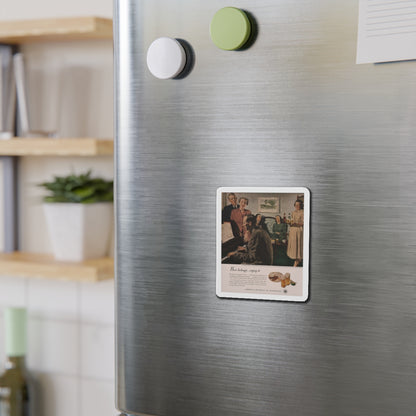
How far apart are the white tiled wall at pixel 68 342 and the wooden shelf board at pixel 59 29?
1.87 feet

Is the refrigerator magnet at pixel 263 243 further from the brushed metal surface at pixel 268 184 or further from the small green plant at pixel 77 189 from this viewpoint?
the small green plant at pixel 77 189

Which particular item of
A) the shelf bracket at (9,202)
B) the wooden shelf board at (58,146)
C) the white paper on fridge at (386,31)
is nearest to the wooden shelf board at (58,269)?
the shelf bracket at (9,202)

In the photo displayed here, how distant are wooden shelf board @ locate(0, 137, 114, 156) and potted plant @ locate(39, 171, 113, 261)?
73mm

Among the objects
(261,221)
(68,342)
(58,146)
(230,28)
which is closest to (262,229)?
(261,221)

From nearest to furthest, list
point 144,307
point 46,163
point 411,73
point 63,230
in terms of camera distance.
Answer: point 411,73, point 144,307, point 63,230, point 46,163

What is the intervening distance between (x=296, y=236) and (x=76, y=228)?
0.80m

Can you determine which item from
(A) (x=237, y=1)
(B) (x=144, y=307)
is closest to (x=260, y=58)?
(A) (x=237, y=1)

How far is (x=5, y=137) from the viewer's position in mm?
1414

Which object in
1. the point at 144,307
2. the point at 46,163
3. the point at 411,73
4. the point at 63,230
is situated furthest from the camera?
the point at 46,163

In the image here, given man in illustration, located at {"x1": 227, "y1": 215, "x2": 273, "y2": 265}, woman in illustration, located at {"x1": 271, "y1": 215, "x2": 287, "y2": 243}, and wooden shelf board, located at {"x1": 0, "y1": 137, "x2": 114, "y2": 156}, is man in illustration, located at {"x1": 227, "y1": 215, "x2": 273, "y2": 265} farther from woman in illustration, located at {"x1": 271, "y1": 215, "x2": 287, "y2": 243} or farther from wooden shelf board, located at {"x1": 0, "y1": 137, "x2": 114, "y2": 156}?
wooden shelf board, located at {"x1": 0, "y1": 137, "x2": 114, "y2": 156}

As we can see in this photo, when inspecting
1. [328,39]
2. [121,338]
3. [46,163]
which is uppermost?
[328,39]

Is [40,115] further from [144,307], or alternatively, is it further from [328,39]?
[328,39]

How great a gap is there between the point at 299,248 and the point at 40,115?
3.12 feet

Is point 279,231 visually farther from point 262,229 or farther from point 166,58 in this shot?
point 166,58
